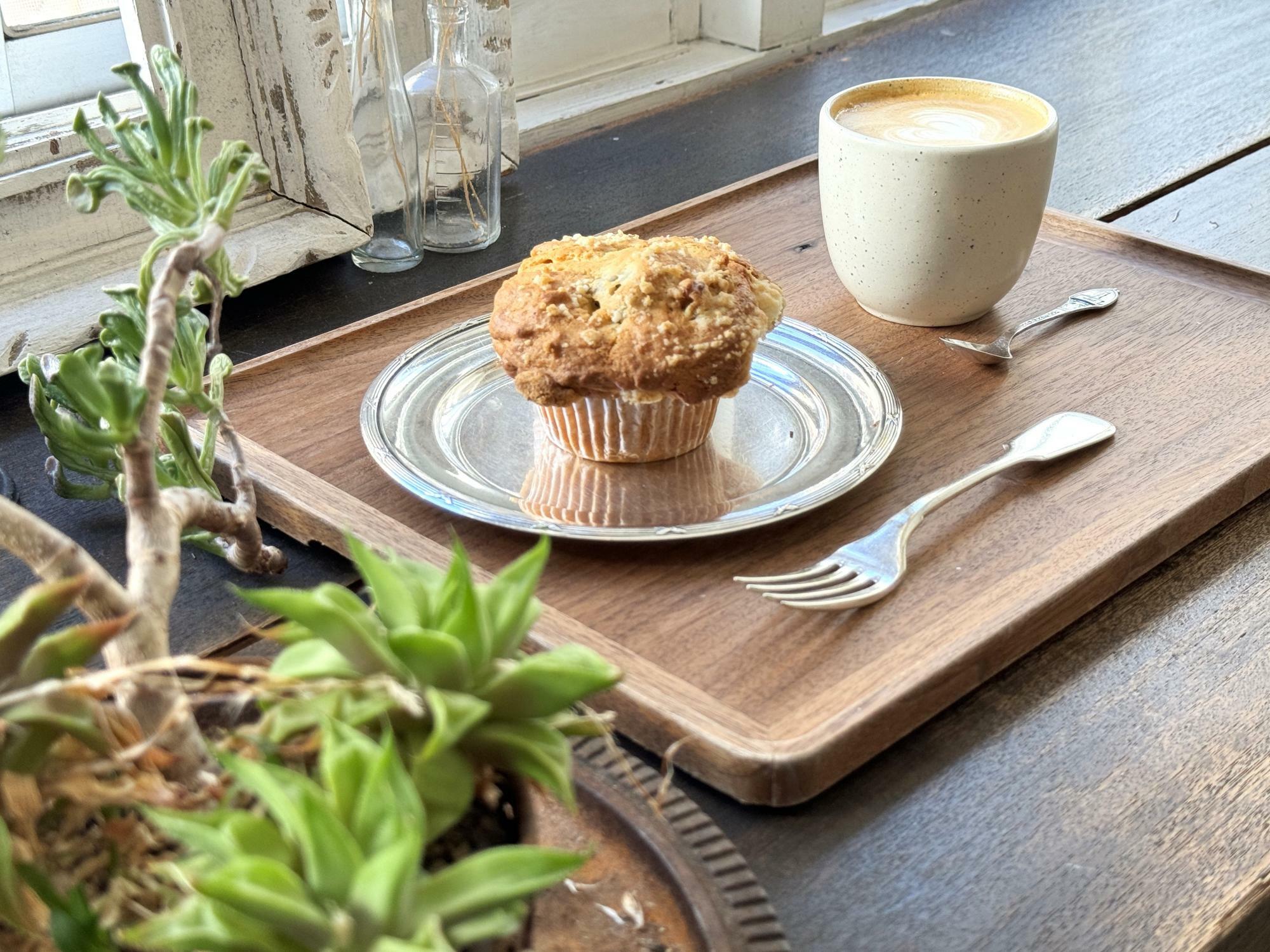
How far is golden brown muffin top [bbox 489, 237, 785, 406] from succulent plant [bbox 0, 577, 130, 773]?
427 mm

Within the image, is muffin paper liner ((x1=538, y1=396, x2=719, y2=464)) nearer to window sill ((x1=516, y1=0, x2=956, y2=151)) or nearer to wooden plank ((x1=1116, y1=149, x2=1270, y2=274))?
wooden plank ((x1=1116, y1=149, x2=1270, y2=274))

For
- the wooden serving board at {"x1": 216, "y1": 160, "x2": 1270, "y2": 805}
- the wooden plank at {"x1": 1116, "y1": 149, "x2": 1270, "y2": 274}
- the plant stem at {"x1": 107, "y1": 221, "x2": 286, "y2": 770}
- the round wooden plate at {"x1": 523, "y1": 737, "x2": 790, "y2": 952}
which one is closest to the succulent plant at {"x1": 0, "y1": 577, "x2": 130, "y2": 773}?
the plant stem at {"x1": 107, "y1": 221, "x2": 286, "y2": 770}

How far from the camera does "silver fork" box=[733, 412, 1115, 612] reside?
660 mm

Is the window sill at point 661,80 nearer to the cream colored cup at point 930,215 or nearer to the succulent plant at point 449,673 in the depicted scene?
the cream colored cup at point 930,215

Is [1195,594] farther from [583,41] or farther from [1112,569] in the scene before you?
[583,41]

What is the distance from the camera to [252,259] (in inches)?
41.8

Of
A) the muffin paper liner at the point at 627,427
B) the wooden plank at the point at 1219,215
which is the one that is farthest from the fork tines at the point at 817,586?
the wooden plank at the point at 1219,215

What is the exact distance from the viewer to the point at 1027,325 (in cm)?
94

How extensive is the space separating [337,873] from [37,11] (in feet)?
3.13

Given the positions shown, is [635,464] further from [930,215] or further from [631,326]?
[930,215]

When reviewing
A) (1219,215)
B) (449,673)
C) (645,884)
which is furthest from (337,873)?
(1219,215)

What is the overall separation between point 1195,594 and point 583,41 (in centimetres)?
111

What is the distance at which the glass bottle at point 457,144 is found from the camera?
3.67 feet

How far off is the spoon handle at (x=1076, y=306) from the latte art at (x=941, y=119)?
0.43ft
